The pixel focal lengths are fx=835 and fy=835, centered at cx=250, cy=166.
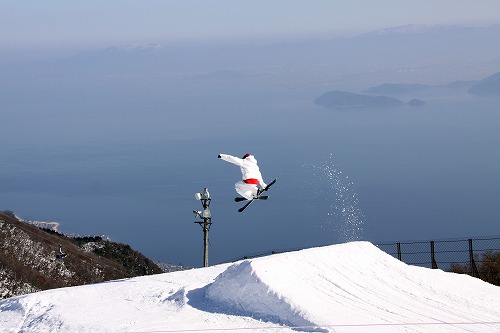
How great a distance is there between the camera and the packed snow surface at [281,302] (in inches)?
654

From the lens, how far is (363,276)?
64.7ft

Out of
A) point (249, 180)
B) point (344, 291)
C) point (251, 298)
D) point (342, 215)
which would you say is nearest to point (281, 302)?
point (251, 298)

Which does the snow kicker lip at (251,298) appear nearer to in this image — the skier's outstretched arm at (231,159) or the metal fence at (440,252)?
the skier's outstretched arm at (231,159)

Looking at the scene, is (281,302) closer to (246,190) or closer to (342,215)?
(246,190)

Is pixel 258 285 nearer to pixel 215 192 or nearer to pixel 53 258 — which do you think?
pixel 53 258

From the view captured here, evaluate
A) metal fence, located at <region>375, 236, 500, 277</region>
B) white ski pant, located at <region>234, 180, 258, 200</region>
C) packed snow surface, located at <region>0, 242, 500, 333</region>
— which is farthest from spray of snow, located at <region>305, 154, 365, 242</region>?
packed snow surface, located at <region>0, 242, 500, 333</region>

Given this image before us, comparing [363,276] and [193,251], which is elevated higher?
[363,276]

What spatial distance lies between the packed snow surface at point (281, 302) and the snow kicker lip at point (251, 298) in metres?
0.02

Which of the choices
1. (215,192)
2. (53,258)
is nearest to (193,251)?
(215,192)

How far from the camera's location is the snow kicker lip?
16.6 metres

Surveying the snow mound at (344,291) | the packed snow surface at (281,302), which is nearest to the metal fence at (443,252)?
the snow mound at (344,291)

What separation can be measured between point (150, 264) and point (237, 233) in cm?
10424

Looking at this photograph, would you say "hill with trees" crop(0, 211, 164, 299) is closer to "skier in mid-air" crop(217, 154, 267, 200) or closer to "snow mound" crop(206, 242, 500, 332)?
"skier in mid-air" crop(217, 154, 267, 200)

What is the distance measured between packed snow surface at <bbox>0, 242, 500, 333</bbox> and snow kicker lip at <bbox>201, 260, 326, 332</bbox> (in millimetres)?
21
